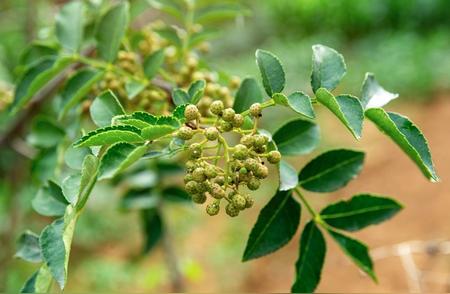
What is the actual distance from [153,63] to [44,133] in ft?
0.92

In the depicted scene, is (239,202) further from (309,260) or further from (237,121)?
(309,260)

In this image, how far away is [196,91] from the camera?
0.78 meters

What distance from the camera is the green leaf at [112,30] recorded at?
1.04 meters

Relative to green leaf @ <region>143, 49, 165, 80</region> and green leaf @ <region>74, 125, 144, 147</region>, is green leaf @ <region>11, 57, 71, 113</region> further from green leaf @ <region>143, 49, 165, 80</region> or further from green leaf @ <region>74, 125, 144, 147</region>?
green leaf @ <region>74, 125, 144, 147</region>

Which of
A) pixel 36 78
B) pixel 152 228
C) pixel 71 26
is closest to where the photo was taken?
pixel 36 78

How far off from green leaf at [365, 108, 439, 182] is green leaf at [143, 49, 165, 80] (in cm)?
37

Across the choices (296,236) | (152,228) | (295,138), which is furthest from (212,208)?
(296,236)

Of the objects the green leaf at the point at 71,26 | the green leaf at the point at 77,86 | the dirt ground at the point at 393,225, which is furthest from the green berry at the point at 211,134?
the dirt ground at the point at 393,225

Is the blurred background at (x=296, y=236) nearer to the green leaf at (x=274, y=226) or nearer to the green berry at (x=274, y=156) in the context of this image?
the green leaf at (x=274, y=226)

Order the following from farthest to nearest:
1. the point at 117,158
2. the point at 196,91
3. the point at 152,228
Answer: the point at 152,228
the point at 196,91
the point at 117,158

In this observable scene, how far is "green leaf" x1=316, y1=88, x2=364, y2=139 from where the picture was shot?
72 centimetres

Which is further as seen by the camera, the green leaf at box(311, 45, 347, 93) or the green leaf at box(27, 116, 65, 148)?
the green leaf at box(27, 116, 65, 148)

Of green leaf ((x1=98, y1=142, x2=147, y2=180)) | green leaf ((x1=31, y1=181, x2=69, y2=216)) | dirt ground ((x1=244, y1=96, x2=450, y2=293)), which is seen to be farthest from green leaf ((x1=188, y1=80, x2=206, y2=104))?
dirt ground ((x1=244, y1=96, x2=450, y2=293))

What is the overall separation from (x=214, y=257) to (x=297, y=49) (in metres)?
3.29
